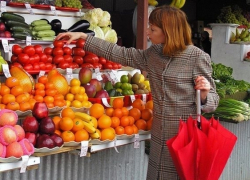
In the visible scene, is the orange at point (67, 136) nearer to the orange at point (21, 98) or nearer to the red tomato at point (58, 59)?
the orange at point (21, 98)

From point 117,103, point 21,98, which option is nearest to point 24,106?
point 21,98

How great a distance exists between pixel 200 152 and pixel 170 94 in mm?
556

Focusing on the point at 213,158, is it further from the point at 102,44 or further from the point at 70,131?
the point at 102,44

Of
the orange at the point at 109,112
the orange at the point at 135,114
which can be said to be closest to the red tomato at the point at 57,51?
the orange at the point at 109,112

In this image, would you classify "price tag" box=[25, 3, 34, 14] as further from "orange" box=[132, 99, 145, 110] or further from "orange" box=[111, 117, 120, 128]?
"orange" box=[111, 117, 120, 128]

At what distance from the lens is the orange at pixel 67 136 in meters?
3.01

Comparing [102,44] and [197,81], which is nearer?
[197,81]

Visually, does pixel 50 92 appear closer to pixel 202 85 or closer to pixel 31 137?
pixel 31 137

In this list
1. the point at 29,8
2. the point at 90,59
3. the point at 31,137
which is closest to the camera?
the point at 31,137

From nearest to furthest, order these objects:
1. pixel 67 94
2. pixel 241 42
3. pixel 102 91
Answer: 1. pixel 67 94
2. pixel 102 91
3. pixel 241 42

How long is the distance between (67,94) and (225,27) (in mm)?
5504

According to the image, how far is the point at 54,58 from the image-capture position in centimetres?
427

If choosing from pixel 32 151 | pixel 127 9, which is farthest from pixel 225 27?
pixel 32 151

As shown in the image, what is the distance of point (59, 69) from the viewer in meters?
4.21
